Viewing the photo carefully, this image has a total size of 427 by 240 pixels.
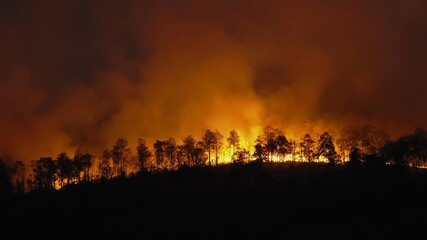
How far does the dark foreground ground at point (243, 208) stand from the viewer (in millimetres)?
124500

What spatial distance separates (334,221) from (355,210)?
9608 millimetres

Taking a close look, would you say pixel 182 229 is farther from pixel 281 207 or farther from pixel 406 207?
pixel 406 207

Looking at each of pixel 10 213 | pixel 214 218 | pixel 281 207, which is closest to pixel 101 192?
pixel 10 213

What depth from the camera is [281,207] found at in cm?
13962

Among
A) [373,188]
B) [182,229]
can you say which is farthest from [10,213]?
[373,188]

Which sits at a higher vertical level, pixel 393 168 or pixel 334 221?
pixel 393 168

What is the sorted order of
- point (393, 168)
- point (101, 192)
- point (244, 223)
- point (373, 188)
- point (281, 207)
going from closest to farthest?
point (244, 223)
point (281, 207)
point (373, 188)
point (393, 168)
point (101, 192)

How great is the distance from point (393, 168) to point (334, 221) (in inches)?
1693

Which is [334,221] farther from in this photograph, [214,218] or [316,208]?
[214,218]

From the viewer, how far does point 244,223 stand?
423 feet

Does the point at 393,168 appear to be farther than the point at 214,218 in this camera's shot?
Yes

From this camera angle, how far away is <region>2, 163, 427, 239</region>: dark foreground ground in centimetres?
12450

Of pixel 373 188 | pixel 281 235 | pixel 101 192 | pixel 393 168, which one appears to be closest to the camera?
pixel 281 235

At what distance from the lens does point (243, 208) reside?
467 ft
